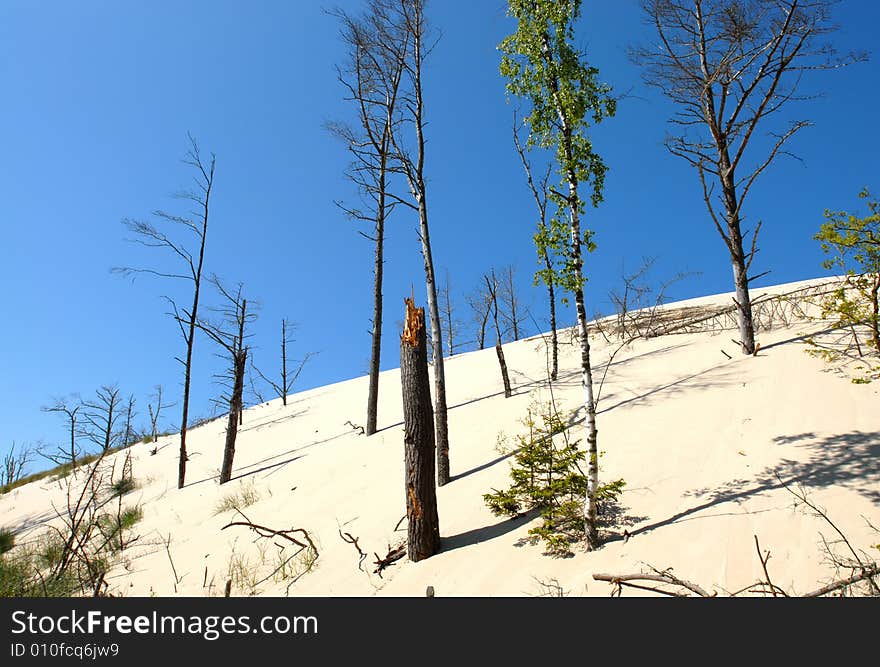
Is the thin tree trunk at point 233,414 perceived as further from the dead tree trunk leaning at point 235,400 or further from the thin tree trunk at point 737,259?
the thin tree trunk at point 737,259

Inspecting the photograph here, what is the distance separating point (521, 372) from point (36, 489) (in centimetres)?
1948

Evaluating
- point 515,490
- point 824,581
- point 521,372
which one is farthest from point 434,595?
point 521,372

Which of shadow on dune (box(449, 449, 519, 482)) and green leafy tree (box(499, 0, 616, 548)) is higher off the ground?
green leafy tree (box(499, 0, 616, 548))

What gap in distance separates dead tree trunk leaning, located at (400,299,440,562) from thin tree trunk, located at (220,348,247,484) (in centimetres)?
876

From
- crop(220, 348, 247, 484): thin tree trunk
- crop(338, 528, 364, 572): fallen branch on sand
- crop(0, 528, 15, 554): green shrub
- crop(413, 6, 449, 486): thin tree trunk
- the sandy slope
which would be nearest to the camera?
the sandy slope

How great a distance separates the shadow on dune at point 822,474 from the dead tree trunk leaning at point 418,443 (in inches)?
91.7

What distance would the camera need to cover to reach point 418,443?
18.6 feet

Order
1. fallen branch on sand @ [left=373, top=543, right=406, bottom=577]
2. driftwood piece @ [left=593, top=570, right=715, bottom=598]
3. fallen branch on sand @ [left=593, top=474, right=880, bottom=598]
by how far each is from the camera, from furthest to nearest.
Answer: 1. fallen branch on sand @ [left=373, top=543, right=406, bottom=577]
2. driftwood piece @ [left=593, top=570, right=715, bottom=598]
3. fallen branch on sand @ [left=593, top=474, right=880, bottom=598]

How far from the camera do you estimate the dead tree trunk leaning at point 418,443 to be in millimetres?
5422

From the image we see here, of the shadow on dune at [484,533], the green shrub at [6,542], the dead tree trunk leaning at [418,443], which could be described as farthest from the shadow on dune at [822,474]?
the green shrub at [6,542]

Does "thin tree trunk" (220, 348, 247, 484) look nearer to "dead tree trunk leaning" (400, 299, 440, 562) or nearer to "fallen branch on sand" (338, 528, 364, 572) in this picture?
"fallen branch on sand" (338, 528, 364, 572)

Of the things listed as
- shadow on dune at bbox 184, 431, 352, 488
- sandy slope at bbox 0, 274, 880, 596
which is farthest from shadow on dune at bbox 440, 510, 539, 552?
shadow on dune at bbox 184, 431, 352, 488

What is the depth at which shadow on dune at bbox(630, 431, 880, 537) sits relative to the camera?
15.7ft
